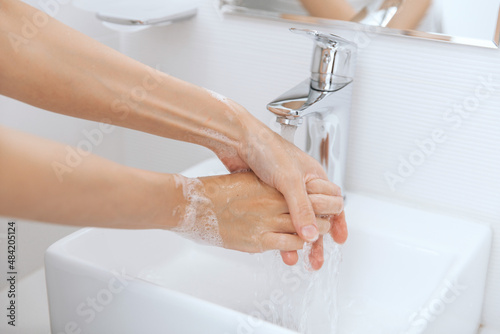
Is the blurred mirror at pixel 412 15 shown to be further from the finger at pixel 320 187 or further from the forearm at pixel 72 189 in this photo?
the forearm at pixel 72 189

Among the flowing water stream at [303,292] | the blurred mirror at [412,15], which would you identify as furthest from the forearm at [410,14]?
the flowing water stream at [303,292]

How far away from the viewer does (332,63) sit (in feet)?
2.61

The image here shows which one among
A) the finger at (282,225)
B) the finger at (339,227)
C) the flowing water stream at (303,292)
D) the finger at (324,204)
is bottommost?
the flowing water stream at (303,292)

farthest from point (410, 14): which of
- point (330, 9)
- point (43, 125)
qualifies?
point (43, 125)

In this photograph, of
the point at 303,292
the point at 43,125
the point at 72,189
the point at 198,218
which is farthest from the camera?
the point at 43,125

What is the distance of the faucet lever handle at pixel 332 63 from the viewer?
0.78m

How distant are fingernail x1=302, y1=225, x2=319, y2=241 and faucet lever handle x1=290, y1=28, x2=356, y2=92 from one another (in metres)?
0.20

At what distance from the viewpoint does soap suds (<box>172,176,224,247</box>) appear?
711 mm

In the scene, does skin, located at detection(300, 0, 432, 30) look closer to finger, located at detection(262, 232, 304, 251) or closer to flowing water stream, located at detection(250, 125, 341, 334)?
flowing water stream, located at detection(250, 125, 341, 334)

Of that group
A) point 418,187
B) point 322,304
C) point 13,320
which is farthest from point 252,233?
point 13,320

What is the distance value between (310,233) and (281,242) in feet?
0.13

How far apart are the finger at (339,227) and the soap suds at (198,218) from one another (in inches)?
6.4

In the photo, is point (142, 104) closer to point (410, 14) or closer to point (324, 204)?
point (324, 204)

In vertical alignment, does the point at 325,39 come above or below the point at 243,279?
above
